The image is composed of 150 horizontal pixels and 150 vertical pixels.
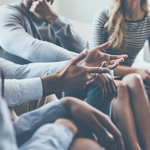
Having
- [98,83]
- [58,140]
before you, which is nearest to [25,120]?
[58,140]

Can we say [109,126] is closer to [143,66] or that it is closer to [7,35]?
[7,35]

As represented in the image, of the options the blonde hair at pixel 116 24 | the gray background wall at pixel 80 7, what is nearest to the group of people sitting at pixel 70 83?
the blonde hair at pixel 116 24

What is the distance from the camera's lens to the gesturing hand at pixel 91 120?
574mm

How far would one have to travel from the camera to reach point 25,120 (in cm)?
54

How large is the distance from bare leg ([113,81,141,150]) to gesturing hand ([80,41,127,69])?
0.17 m

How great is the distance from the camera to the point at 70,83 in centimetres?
84

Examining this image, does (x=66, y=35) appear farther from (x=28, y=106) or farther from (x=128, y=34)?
(x=28, y=106)

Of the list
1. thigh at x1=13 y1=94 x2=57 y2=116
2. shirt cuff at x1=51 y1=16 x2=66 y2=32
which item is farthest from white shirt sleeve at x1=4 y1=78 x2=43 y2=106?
shirt cuff at x1=51 y1=16 x2=66 y2=32

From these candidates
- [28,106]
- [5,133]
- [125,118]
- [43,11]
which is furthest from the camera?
[43,11]

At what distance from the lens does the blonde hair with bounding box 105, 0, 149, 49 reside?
1454 millimetres

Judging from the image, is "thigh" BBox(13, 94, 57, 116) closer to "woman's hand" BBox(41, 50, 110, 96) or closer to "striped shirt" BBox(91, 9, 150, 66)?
"woman's hand" BBox(41, 50, 110, 96)

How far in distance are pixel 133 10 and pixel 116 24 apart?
17 cm

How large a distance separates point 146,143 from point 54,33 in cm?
81

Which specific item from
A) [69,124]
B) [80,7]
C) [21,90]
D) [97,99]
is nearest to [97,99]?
[97,99]
